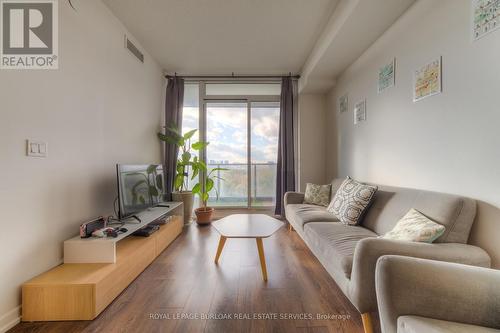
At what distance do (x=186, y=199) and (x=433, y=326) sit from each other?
3.46m

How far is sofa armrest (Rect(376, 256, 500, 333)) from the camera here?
865 mm

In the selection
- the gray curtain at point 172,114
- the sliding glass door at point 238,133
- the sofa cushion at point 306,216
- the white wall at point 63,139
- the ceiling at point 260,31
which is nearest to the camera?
the white wall at point 63,139

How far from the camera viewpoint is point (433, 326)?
812 millimetres

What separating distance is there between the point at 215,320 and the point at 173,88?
147 inches

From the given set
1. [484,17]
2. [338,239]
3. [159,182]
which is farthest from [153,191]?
[484,17]

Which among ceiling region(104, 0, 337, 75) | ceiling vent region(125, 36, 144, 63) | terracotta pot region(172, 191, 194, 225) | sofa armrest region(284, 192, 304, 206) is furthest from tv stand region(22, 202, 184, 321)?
ceiling region(104, 0, 337, 75)

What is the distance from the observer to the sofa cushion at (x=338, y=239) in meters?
1.51

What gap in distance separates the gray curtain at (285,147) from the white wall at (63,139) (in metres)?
2.49

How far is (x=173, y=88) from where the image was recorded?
4055 mm

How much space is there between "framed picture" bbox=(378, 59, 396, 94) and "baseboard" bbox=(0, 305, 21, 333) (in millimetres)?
3686

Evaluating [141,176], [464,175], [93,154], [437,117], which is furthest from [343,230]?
[93,154]

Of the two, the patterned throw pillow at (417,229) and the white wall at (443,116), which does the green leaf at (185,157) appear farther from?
the patterned throw pillow at (417,229)

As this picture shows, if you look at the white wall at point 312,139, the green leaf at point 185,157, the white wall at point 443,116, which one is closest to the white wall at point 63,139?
the green leaf at point 185,157

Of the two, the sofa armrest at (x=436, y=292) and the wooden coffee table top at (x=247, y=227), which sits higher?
the sofa armrest at (x=436, y=292)
